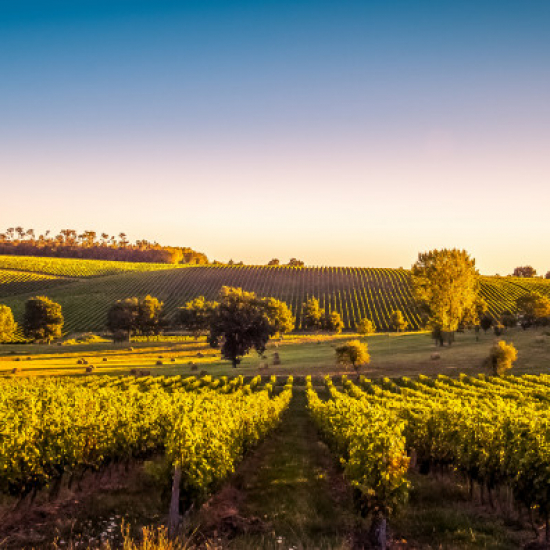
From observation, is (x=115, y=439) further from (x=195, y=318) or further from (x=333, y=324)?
(x=333, y=324)

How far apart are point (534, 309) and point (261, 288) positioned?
8811 centimetres

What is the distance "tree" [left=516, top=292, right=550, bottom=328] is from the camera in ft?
273

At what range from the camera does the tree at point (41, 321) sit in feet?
308

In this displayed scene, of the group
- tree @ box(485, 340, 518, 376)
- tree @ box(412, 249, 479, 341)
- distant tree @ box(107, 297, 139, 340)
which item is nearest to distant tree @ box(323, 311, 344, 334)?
tree @ box(412, 249, 479, 341)

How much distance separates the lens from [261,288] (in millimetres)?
155875

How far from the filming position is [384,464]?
1399 centimetres

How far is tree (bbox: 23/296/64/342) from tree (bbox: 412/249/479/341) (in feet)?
234

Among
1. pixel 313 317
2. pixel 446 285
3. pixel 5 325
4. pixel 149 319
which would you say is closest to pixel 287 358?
pixel 446 285

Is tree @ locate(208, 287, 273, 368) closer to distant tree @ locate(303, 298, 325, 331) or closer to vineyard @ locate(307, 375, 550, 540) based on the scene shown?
vineyard @ locate(307, 375, 550, 540)

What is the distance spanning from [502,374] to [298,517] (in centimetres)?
4118

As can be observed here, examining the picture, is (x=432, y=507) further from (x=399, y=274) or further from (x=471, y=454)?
(x=399, y=274)

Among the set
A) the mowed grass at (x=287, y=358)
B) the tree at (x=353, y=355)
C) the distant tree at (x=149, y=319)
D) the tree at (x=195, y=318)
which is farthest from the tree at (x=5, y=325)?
the tree at (x=353, y=355)

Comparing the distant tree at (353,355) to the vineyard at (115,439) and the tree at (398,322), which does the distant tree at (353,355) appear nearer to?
the vineyard at (115,439)

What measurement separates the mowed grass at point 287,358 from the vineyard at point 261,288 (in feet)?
123
